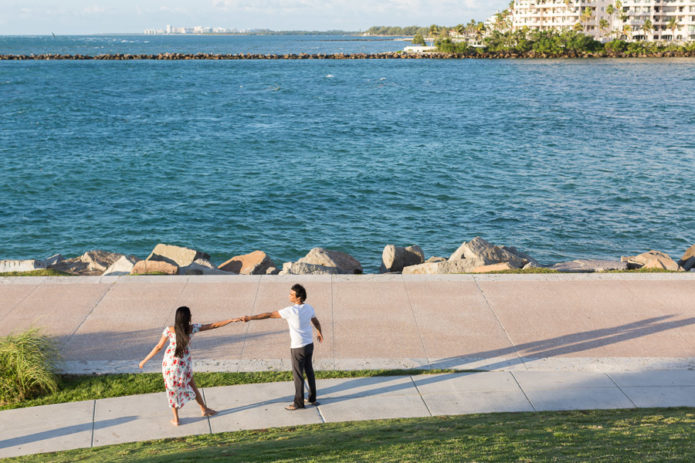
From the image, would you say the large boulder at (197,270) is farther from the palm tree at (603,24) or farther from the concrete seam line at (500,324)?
the palm tree at (603,24)

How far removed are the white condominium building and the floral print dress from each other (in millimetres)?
164969

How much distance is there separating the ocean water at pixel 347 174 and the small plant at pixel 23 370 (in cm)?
1155

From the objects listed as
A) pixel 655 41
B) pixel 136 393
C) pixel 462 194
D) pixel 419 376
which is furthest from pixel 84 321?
pixel 655 41

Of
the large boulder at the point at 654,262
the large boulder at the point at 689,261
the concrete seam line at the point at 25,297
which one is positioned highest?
the concrete seam line at the point at 25,297

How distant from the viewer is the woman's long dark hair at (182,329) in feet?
25.1

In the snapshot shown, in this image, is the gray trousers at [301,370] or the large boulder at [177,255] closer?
the gray trousers at [301,370]

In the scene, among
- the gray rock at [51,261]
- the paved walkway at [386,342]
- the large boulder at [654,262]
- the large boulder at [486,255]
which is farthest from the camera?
the gray rock at [51,261]

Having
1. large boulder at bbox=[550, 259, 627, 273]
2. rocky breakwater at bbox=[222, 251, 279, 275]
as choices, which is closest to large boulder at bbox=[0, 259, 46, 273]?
rocky breakwater at bbox=[222, 251, 279, 275]

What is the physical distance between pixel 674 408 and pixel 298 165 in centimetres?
2677

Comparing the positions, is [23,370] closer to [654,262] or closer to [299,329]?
[299,329]

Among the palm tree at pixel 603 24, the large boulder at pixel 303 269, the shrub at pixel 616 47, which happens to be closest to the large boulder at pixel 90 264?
the large boulder at pixel 303 269

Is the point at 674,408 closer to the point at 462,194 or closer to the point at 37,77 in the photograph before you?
the point at 462,194

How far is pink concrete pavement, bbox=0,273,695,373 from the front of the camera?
9.70m

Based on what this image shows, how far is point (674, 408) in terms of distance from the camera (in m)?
8.21
